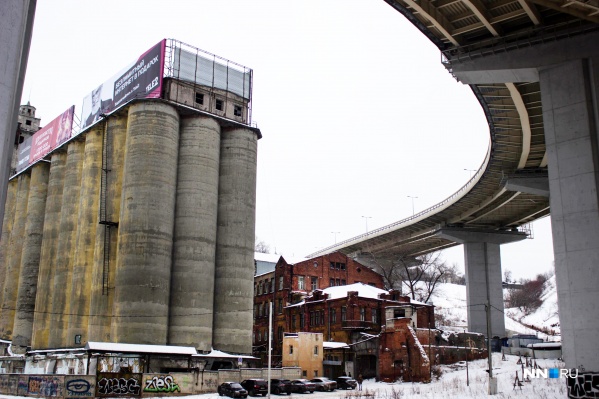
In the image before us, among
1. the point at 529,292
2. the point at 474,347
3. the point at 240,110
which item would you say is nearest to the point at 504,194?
the point at 474,347

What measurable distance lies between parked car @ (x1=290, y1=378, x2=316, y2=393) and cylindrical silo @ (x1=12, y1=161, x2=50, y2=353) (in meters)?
39.9

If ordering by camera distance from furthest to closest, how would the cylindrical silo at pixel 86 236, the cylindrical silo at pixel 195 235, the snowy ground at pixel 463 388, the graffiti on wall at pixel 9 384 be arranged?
1. the cylindrical silo at pixel 86 236
2. the cylindrical silo at pixel 195 235
3. the graffiti on wall at pixel 9 384
4. the snowy ground at pixel 463 388

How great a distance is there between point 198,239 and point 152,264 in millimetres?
5472

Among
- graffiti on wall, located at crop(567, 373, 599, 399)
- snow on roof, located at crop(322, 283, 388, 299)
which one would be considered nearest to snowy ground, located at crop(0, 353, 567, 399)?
graffiti on wall, located at crop(567, 373, 599, 399)

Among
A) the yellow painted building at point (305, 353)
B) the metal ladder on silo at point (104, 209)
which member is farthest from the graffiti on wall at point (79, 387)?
the yellow painted building at point (305, 353)

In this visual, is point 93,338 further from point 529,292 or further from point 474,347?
point 529,292

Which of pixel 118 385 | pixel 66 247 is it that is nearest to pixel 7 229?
pixel 66 247

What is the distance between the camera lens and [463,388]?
44.3 metres

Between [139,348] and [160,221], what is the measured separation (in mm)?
12242

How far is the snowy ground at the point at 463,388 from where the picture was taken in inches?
1512

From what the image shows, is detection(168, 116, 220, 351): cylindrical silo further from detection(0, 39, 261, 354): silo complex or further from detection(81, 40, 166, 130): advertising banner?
detection(81, 40, 166, 130): advertising banner

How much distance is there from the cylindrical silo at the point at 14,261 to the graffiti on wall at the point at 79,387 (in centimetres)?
4168

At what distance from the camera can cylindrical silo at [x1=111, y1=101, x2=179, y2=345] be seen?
2121 inches

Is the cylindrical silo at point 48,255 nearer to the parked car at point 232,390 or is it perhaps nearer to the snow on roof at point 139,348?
the snow on roof at point 139,348
